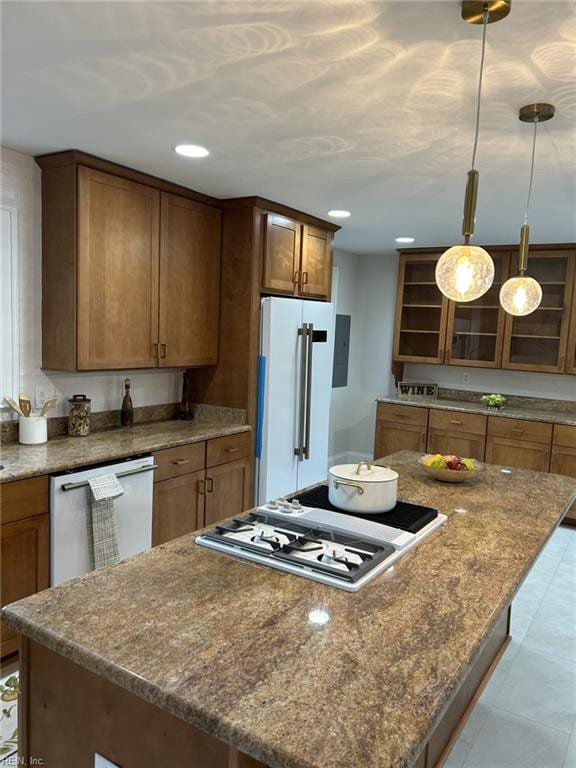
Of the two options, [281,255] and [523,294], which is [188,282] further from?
[523,294]

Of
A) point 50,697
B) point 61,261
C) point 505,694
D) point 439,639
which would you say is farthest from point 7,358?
point 505,694

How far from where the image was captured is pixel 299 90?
196 centimetres

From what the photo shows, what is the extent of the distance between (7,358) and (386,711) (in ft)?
8.55

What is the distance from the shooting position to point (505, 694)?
2.47 m

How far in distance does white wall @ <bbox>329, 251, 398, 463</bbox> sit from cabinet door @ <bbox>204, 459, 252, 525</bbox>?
226 cm

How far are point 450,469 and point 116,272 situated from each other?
2.03 meters

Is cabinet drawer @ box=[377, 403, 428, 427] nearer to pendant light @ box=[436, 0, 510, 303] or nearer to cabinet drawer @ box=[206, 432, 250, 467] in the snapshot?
cabinet drawer @ box=[206, 432, 250, 467]

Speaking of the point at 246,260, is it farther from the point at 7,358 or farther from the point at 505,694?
the point at 505,694

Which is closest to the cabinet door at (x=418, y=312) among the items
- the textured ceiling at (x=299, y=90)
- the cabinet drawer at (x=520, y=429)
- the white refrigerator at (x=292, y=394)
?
the cabinet drawer at (x=520, y=429)

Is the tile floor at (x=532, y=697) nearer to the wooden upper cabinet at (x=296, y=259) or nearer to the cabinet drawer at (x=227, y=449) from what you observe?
the cabinet drawer at (x=227, y=449)

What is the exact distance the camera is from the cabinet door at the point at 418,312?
538cm

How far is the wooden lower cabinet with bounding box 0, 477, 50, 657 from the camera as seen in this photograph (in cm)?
234

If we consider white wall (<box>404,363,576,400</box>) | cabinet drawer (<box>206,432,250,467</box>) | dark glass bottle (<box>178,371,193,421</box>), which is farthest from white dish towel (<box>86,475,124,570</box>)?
white wall (<box>404,363,576,400</box>)

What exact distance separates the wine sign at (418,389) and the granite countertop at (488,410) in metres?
0.11
